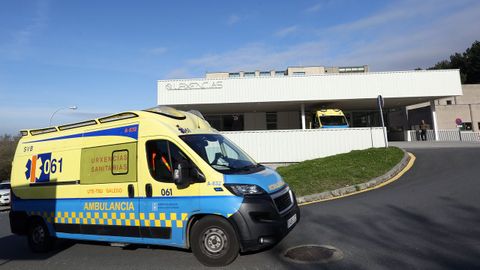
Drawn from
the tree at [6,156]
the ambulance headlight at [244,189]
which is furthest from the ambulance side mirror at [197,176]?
the tree at [6,156]

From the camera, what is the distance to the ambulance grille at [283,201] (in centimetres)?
527

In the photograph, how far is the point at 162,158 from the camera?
5758mm

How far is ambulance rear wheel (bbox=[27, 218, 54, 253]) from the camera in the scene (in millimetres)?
6914

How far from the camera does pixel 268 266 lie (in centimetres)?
505

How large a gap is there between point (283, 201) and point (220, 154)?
4.53 feet

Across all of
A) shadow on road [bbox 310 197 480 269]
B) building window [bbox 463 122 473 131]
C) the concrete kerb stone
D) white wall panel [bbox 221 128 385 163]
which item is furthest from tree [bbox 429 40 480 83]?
shadow on road [bbox 310 197 480 269]

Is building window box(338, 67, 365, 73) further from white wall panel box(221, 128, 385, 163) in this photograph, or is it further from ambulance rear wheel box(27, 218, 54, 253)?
ambulance rear wheel box(27, 218, 54, 253)

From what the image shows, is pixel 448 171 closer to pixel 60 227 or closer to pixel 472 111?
pixel 60 227

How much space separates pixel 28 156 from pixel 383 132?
15.5 m

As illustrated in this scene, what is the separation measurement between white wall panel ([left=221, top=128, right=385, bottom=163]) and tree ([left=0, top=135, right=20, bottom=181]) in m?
44.5

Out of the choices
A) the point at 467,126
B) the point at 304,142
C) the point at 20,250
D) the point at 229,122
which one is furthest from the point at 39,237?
the point at 467,126

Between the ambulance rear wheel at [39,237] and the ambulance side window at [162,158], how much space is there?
293 centimetres

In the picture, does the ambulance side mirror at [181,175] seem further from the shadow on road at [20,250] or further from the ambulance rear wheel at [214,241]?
the shadow on road at [20,250]

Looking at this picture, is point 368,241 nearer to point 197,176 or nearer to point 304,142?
point 197,176
